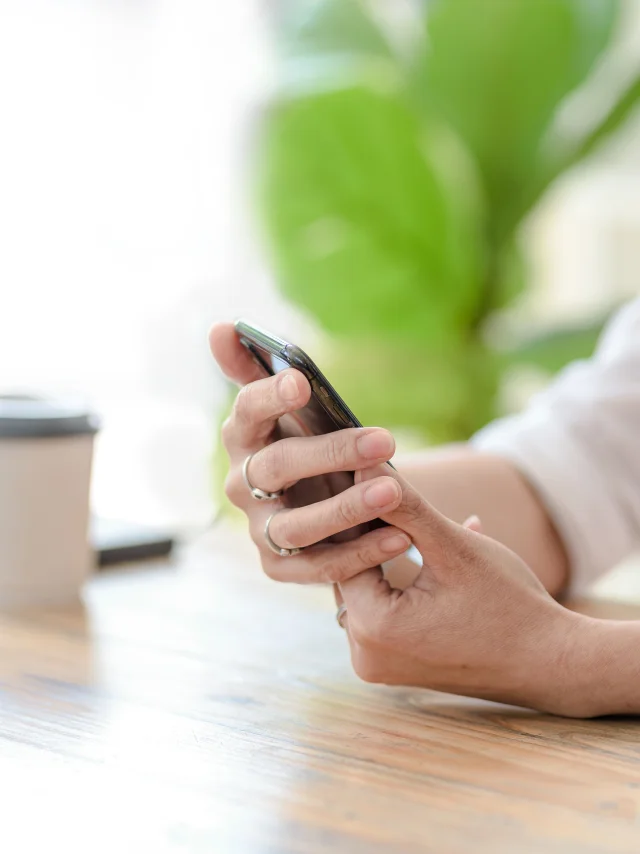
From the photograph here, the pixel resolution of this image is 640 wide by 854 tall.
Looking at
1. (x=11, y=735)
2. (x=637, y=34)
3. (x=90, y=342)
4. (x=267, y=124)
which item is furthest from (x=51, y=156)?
(x=11, y=735)

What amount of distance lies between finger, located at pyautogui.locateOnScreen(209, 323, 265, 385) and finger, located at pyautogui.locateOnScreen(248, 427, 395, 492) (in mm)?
83

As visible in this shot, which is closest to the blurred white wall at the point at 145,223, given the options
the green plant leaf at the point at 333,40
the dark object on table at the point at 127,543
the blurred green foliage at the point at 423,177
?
the green plant leaf at the point at 333,40

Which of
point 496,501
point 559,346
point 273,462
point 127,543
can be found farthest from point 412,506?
point 559,346

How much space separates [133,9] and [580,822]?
2.98 meters

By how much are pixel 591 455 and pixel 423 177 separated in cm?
139

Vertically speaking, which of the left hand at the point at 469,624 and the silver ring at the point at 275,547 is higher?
the silver ring at the point at 275,547

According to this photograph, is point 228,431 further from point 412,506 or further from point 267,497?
point 412,506

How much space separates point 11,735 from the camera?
599mm

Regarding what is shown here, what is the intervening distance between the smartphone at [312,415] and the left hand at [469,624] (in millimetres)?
43

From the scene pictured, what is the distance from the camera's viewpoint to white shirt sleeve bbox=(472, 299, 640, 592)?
3.10ft

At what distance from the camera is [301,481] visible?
729 millimetres

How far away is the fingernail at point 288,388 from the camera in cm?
59

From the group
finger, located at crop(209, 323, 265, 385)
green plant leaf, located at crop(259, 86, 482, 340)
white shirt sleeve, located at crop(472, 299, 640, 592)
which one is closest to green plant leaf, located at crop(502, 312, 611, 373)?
green plant leaf, located at crop(259, 86, 482, 340)

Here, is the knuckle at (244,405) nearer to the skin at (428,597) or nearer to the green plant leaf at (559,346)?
the skin at (428,597)
